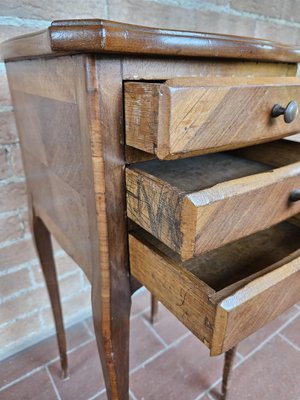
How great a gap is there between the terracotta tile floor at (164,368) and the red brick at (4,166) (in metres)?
0.62

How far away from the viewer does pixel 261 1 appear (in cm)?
112

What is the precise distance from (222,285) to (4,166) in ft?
2.10

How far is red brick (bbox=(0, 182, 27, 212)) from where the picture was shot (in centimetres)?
85

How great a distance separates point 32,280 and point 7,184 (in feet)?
1.11

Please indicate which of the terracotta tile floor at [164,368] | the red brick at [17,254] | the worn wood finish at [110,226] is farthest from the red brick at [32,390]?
the worn wood finish at [110,226]

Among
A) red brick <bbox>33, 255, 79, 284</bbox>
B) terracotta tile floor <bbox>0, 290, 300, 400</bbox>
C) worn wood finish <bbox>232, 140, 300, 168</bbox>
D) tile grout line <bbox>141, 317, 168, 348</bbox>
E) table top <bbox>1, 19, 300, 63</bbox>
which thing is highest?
table top <bbox>1, 19, 300, 63</bbox>

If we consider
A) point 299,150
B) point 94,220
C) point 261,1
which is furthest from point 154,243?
point 261,1

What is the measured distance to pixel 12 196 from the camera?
0.86m

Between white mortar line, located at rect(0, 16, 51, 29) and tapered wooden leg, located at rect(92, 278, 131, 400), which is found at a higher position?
white mortar line, located at rect(0, 16, 51, 29)

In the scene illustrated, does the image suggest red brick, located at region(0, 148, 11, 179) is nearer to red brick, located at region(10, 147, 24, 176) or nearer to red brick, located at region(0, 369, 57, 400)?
red brick, located at region(10, 147, 24, 176)

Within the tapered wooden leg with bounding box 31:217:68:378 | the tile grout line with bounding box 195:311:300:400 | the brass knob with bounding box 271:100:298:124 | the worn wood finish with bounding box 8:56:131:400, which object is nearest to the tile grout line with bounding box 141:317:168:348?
the tile grout line with bounding box 195:311:300:400

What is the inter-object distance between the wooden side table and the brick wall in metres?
0.23

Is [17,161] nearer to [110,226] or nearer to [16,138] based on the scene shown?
[16,138]

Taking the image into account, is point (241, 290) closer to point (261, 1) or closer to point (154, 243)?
point (154, 243)
